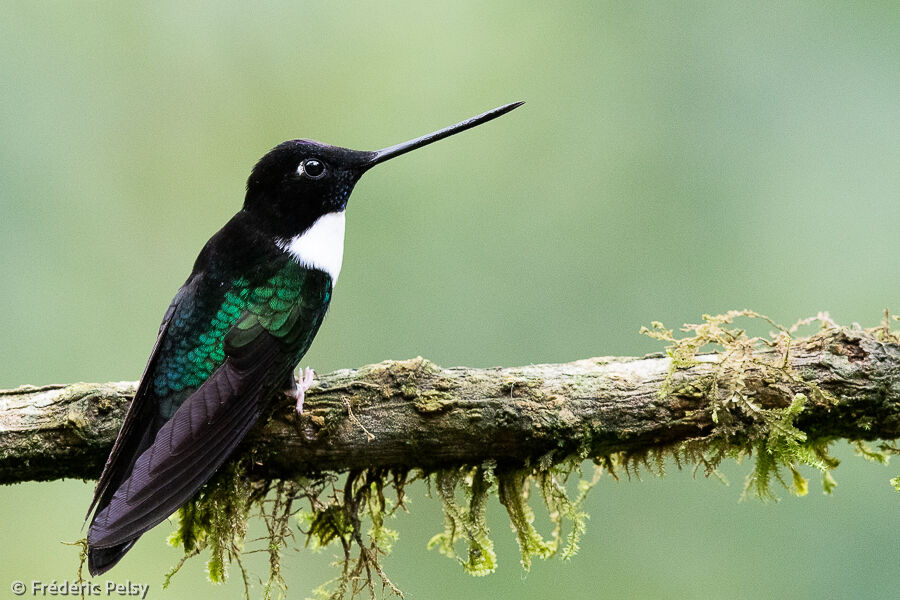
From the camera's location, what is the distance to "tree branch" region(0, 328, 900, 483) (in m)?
3.34

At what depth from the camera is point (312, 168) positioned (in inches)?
163

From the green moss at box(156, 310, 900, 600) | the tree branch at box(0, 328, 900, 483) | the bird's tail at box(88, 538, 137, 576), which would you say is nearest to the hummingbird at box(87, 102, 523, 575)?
the bird's tail at box(88, 538, 137, 576)

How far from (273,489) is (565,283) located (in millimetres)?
3734

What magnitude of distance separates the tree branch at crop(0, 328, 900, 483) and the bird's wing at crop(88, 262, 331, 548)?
0.55 ft

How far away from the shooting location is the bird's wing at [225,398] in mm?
3047

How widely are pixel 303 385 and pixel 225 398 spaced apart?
0.30 meters

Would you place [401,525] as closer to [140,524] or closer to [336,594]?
[336,594]

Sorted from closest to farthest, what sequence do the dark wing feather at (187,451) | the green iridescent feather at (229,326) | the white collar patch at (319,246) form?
the dark wing feather at (187,451) → the green iridescent feather at (229,326) → the white collar patch at (319,246)

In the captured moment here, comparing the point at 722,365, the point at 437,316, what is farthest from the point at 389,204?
the point at 722,365

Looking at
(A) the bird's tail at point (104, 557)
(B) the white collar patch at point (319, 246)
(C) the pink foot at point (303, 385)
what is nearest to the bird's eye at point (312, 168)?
(B) the white collar patch at point (319, 246)

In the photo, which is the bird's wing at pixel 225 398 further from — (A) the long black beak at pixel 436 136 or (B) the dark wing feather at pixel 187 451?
(A) the long black beak at pixel 436 136

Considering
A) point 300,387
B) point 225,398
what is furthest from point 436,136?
point 225,398

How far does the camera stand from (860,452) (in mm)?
3699

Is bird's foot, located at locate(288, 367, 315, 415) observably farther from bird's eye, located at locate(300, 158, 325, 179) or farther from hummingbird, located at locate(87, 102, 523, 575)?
bird's eye, located at locate(300, 158, 325, 179)
